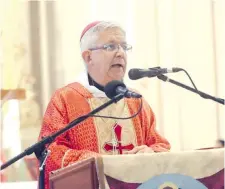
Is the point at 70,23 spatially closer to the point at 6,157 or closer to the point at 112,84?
the point at 6,157

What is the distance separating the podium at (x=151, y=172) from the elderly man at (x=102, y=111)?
903 millimetres

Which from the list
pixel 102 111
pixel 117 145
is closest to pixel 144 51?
pixel 102 111

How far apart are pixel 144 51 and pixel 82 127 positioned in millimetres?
1747

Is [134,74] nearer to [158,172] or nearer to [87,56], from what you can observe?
[158,172]

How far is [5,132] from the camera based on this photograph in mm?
4672

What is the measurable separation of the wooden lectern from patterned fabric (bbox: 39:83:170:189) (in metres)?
0.59

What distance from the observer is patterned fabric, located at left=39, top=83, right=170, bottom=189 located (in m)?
3.20

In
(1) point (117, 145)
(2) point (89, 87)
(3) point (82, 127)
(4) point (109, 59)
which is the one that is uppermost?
(4) point (109, 59)

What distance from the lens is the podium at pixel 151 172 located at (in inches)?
89.3

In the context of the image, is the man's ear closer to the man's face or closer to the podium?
the man's face

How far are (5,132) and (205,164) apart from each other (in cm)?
265

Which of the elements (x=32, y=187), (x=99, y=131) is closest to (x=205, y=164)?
(x=99, y=131)

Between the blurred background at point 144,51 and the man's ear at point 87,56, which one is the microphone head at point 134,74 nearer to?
the man's ear at point 87,56

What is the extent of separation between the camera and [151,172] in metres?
2.29
